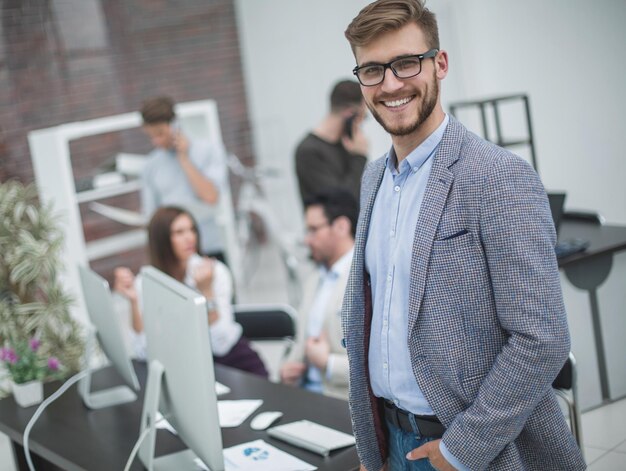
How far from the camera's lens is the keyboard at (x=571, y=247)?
9.66 feet

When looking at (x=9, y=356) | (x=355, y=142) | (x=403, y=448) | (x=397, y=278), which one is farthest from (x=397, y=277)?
(x=355, y=142)

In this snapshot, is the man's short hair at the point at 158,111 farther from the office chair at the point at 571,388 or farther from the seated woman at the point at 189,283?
the office chair at the point at 571,388

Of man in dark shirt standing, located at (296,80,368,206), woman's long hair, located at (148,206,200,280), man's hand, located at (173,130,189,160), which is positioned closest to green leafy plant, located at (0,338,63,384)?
woman's long hair, located at (148,206,200,280)

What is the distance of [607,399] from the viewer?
2.56m

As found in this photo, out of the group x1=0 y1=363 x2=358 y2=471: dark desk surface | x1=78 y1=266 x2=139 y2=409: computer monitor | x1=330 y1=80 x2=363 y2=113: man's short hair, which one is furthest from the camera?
x1=330 y1=80 x2=363 y2=113: man's short hair

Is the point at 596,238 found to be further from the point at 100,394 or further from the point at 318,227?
the point at 100,394

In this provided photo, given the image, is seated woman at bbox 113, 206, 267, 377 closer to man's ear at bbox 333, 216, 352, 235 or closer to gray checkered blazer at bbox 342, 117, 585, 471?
man's ear at bbox 333, 216, 352, 235

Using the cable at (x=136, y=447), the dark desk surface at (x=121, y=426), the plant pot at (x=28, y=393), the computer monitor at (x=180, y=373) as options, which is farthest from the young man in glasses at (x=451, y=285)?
the plant pot at (x=28, y=393)

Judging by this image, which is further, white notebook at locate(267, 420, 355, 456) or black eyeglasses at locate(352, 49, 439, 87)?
white notebook at locate(267, 420, 355, 456)

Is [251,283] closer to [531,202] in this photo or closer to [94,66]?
[94,66]

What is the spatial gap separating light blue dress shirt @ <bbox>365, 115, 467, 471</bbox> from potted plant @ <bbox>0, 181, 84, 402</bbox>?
2.16 meters

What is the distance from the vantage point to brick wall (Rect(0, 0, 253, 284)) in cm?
669

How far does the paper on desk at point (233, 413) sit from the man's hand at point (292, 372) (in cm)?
38

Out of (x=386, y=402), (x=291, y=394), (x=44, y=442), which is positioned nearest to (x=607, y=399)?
(x=291, y=394)
